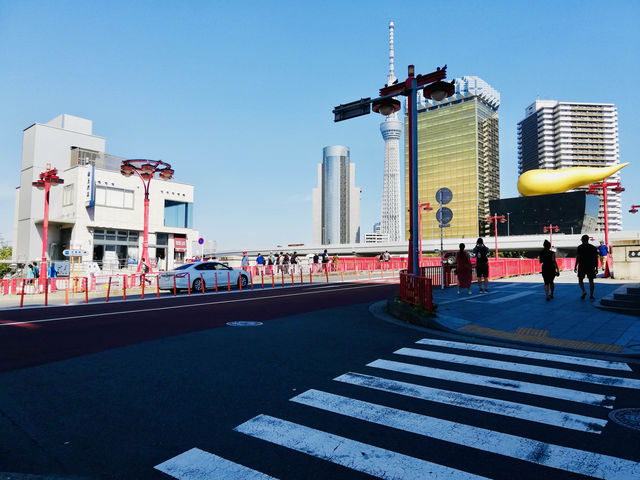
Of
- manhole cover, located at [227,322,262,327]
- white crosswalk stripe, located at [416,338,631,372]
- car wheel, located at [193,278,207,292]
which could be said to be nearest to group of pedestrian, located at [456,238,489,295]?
white crosswalk stripe, located at [416,338,631,372]

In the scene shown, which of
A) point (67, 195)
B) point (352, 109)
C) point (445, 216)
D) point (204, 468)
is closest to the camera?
point (204, 468)

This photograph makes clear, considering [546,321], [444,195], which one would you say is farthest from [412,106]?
[546,321]

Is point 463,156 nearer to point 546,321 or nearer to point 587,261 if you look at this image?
point 587,261

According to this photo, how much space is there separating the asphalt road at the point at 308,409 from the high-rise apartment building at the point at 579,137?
613 feet

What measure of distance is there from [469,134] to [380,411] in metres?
181

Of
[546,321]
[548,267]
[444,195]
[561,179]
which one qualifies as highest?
[561,179]

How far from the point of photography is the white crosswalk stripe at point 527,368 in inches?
203

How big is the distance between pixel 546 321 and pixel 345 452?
25.9 ft

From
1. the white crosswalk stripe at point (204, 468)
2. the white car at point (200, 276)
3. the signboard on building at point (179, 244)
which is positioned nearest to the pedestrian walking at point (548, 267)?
the white crosswalk stripe at point (204, 468)

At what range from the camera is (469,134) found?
168375 mm

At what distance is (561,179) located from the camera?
4126 inches

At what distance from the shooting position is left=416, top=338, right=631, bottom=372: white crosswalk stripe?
595 centimetres

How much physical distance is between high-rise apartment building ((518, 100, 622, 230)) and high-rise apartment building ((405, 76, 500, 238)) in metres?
19.5

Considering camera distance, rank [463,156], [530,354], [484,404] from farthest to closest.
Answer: [463,156] → [530,354] → [484,404]
